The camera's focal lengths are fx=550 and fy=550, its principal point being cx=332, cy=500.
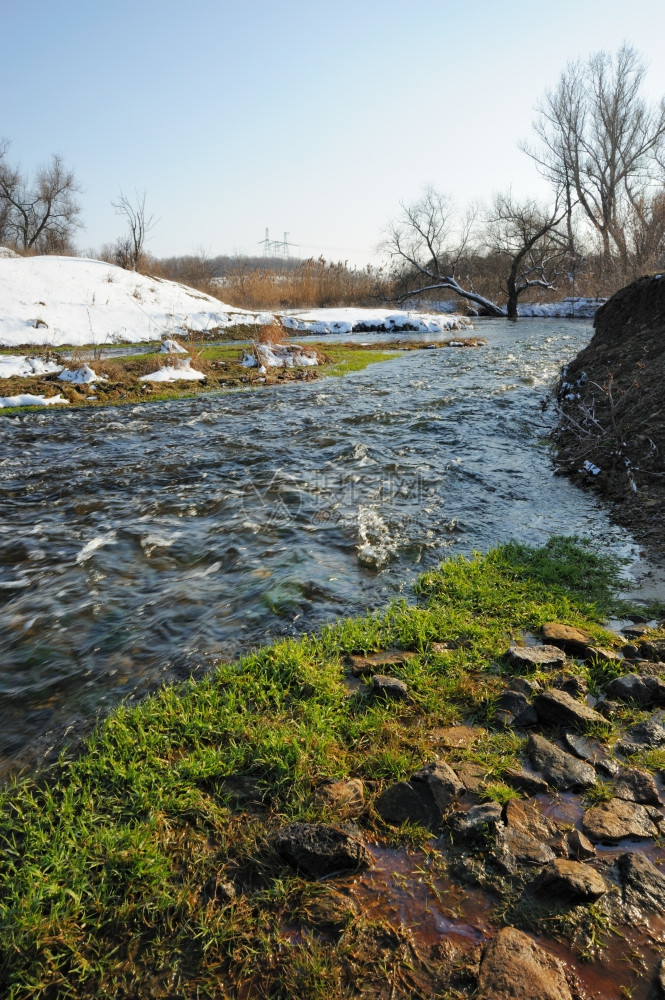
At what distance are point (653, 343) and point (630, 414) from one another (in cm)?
240

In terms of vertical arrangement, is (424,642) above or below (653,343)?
below

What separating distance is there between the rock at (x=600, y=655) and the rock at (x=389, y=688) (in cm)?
112

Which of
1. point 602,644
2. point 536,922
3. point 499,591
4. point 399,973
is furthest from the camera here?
point 499,591

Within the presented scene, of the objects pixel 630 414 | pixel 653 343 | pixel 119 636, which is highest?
pixel 653 343

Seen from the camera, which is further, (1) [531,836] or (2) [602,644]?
(2) [602,644]

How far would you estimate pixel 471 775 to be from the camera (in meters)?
2.42

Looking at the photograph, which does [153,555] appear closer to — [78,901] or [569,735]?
[78,901]

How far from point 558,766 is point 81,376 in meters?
12.7

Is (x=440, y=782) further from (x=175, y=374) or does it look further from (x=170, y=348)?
(x=170, y=348)

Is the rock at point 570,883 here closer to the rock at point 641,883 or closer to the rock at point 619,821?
the rock at point 641,883

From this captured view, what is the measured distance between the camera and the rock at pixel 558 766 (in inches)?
93.6

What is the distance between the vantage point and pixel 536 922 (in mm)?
1813

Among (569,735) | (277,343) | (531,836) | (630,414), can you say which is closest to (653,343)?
(630,414)

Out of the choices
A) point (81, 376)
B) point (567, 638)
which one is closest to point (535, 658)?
point (567, 638)
